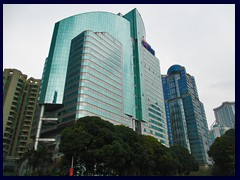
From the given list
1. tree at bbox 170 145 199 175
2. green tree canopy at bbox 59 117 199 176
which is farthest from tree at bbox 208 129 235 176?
green tree canopy at bbox 59 117 199 176

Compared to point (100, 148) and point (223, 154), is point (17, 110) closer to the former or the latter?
point (100, 148)

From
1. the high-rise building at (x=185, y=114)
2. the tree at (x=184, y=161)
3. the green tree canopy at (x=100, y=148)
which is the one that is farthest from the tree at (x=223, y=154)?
the high-rise building at (x=185, y=114)

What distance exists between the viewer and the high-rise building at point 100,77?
7088 cm

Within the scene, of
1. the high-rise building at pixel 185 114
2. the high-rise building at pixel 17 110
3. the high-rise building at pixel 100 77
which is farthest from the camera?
the high-rise building at pixel 185 114

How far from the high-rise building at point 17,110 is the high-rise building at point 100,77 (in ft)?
73.9

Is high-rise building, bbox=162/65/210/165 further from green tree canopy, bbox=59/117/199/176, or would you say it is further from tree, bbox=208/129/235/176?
green tree canopy, bbox=59/117/199/176

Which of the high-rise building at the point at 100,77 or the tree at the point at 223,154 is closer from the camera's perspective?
the tree at the point at 223,154

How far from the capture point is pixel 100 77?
75688 millimetres

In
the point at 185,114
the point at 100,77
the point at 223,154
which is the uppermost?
the point at 185,114

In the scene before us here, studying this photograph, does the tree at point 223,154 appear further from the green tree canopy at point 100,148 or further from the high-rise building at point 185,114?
the high-rise building at point 185,114

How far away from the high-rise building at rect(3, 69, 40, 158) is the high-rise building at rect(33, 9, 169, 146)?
2254 centimetres

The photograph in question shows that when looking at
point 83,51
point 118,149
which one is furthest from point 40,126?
point 118,149

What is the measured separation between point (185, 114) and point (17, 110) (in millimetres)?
114320

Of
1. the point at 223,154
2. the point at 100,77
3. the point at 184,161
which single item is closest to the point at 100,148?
the point at 223,154
